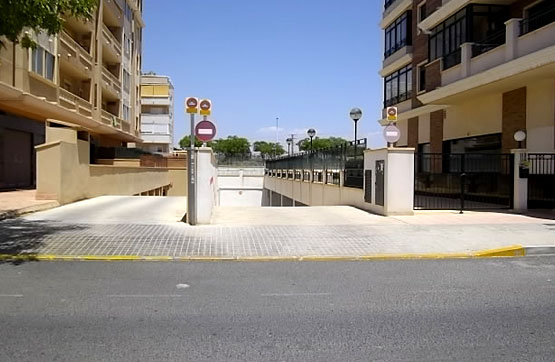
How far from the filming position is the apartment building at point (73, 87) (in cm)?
2430

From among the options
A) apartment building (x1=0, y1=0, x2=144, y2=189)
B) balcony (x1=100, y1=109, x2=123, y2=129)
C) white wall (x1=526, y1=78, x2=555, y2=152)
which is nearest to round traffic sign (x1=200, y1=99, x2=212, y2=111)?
apartment building (x1=0, y1=0, x2=144, y2=189)

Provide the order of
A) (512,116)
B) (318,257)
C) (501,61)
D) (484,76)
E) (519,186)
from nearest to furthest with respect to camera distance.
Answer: (318,257) < (519,186) < (501,61) < (484,76) < (512,116)

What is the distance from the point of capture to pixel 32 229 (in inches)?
464

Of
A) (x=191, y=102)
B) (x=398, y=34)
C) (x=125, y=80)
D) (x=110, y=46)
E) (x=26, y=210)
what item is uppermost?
(x=110, y=46)

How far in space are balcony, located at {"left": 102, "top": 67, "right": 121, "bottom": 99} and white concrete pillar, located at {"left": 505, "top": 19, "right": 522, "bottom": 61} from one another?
97.8 feet

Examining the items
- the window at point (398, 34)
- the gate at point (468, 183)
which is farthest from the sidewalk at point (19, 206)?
the window at point (398, 34)

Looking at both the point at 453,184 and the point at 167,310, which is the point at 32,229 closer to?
the point at 167,310

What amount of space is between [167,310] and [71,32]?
33.3m

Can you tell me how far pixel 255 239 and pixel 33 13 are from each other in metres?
6.00

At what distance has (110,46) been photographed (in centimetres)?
4072

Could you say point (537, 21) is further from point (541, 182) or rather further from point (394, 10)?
point (394, 10)

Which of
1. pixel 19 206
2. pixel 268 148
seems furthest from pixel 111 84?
pixel 268 148

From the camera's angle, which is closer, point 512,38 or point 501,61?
point 512,38

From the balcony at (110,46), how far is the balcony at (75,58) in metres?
4.41
